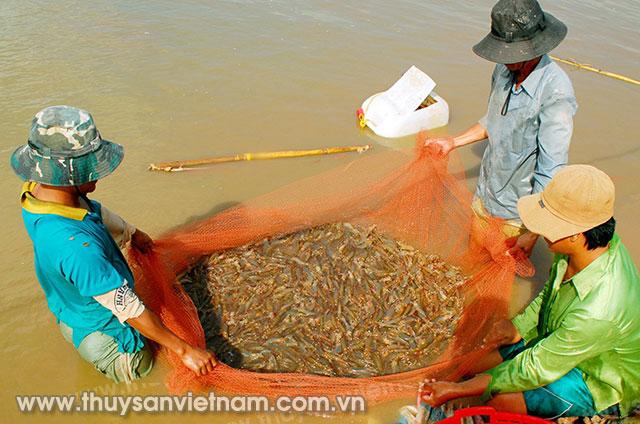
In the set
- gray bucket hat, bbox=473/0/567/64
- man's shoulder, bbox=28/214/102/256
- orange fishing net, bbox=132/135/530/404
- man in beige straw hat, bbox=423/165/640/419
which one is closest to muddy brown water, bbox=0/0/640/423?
orange fishing net, bbox=132/135/530/404

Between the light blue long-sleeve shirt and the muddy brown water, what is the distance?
4.29 ft

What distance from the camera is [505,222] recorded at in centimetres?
440

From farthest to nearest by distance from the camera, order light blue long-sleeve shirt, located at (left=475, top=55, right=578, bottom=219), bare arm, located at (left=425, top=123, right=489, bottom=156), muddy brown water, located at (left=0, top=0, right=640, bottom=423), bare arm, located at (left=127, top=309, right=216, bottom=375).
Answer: bare arm, located at (left=425, top=123, right=489, bottom=156)
muddy brown water, located at (left=0, top=0, right=640, bottom=423)
light blue long-sleeve shirt, located at (left=475, top=55, right=578, bottom=219)
bare arm, located at (left=127, top=309, right=216, bottom=375)

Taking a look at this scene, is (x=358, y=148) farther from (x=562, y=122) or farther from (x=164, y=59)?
(x=164, y=59)

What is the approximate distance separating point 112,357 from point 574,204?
10.3 ft

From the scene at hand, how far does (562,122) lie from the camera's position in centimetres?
372

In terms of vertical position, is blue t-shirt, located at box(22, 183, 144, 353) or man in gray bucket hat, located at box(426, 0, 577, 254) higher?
man in gray bucket hat, located at box(426, 0, 577, 254)

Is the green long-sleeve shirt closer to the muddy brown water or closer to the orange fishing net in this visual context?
the orange fishing net

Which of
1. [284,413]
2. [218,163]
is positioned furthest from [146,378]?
[218,163]

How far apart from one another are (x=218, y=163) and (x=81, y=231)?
3344mm

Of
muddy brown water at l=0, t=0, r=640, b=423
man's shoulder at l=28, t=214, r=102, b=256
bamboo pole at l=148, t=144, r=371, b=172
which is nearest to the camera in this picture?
man's shoulder at l=28, t=214, r=102, b=256

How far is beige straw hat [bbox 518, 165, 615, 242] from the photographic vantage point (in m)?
2.47

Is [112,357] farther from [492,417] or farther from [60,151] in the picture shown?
[492,417]

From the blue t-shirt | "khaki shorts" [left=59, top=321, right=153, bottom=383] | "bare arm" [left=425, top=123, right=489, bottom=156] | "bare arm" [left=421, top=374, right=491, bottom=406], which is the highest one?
"bare arm" [left=425, top=123, right=489, bottom=156]
